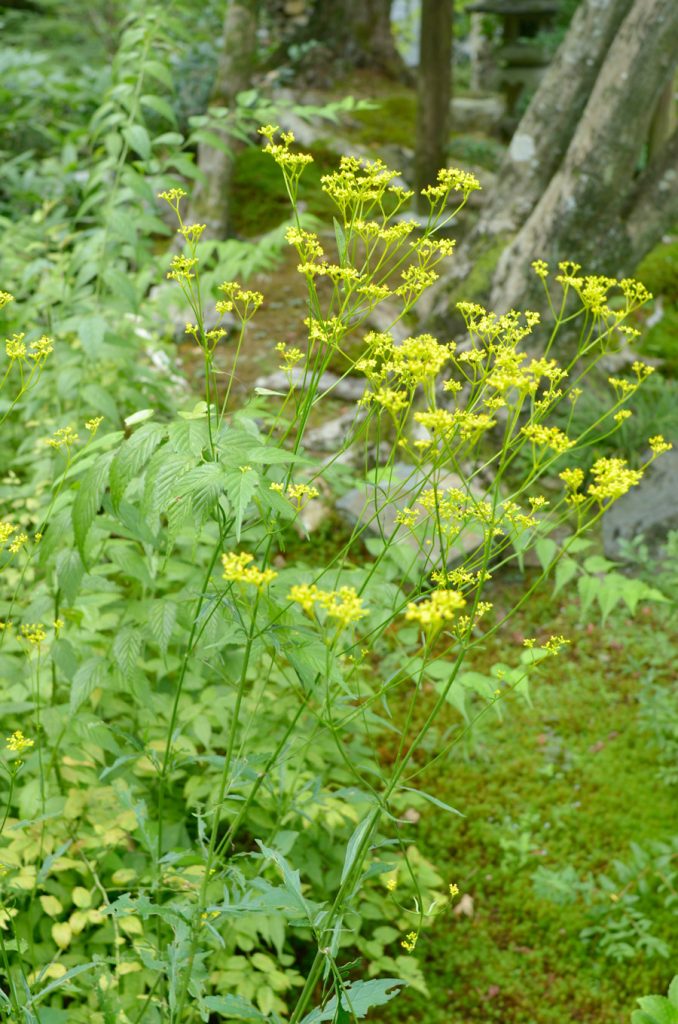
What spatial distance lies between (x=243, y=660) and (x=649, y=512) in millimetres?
3670

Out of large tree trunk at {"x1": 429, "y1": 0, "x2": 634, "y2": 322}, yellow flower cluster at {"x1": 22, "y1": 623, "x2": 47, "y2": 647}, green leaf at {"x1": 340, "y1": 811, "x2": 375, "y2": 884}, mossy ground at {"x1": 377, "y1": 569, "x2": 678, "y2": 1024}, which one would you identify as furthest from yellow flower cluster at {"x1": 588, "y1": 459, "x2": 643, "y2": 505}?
large tree trunk at {"x1": 429, "y1": 0, "x2": 634, "y2": 322}

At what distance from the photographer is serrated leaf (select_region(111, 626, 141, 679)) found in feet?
7.06

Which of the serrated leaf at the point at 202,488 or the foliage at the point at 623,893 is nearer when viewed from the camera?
the serrated leaf at the point at 202,488

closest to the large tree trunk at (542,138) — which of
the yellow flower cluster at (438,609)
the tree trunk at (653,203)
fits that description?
the tree trunk at (653,203)

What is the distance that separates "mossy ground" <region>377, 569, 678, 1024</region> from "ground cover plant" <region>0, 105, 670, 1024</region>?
0.18m

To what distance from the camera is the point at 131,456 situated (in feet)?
5.31

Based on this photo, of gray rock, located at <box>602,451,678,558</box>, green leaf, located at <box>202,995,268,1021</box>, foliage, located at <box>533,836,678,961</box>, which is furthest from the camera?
gray rock, located at <box>602,451,678,558</box>

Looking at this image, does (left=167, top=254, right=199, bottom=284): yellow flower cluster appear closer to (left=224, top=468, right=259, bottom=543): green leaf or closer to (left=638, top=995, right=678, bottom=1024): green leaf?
(left=224, top=468, right=259, bottom=543): green leaf

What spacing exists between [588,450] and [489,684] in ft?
11.1

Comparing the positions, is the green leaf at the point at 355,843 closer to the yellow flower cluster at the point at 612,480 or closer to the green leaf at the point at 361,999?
the green leaf at the point at 361,999

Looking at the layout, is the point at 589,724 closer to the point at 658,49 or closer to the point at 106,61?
the point at 658,49

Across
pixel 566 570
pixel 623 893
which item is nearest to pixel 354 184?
pixel 566 570

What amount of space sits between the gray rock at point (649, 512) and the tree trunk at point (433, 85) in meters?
3.24

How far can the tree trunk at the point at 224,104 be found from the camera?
6.96 metres
